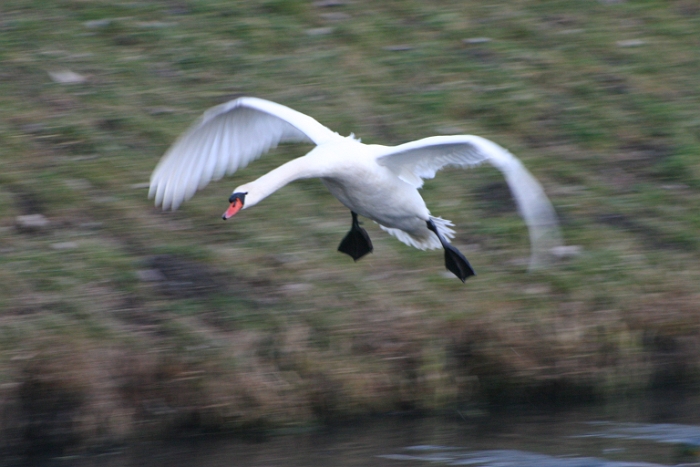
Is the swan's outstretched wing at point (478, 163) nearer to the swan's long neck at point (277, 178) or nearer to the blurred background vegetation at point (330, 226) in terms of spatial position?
the swan's long neck at point (277, 178)

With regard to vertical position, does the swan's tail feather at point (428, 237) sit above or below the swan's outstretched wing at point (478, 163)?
below

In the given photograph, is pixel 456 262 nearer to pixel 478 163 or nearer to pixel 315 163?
pixel 478 163

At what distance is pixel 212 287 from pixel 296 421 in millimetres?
1088

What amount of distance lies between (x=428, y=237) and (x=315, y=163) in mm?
1174

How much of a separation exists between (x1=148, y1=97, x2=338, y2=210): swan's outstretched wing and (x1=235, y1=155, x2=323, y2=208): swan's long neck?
12.9 inches

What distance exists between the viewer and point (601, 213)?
22.0 ft

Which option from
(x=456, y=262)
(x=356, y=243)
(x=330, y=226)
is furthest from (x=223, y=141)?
(x=456, y=262)

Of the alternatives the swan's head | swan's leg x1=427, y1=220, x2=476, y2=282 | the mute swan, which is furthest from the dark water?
the swan's head

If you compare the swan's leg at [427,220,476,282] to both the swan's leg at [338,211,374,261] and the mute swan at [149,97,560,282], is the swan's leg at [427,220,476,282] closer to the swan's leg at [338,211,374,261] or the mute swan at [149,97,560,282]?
the mute swan at [149,97,560,282]

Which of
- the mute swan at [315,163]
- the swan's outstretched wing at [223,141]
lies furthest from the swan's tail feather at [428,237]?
the swan's outstretched wing at [223,141]

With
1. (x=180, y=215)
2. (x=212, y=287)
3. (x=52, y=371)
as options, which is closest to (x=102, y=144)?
(x=180, y=215)

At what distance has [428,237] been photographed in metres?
5.94

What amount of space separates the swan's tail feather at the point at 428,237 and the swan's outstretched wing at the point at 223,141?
900 millimetres

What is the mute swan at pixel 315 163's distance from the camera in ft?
16.5
